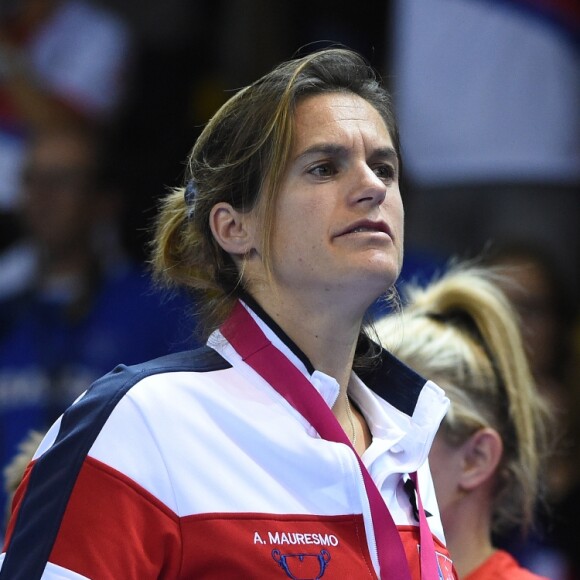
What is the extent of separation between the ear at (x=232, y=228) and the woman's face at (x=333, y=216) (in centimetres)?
7

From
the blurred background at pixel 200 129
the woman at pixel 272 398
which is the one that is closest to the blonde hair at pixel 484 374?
the woman at pixel 272 398

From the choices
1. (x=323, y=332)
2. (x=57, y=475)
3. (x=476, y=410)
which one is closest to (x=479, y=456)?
(x=476, y=410)

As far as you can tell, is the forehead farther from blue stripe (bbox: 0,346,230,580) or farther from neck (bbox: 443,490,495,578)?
neck (bbox: 443,490,495,578)

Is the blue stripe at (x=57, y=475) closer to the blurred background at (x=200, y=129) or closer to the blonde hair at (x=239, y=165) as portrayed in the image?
the blonde hair at (x=239, y=165)

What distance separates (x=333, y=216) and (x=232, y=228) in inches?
8.1

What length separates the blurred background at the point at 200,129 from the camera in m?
4.31

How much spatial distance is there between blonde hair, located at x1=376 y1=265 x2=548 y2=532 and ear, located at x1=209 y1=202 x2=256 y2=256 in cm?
69

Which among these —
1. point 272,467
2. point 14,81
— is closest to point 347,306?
point 272,467

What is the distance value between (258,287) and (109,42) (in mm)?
3338

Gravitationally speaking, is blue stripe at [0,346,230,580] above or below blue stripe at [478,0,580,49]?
below

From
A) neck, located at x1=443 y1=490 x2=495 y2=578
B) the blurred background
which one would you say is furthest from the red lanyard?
the blurred background

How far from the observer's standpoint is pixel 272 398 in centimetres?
189

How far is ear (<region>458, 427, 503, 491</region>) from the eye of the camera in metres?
2.62

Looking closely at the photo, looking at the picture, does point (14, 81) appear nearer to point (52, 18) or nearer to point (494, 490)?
point (52, 18)
